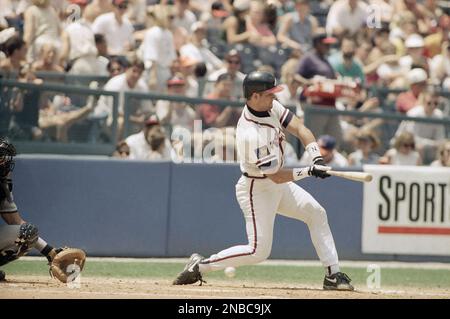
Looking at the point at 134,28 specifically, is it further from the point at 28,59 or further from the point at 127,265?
the point at 127,265

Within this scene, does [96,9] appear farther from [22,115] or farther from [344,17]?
[344,17]

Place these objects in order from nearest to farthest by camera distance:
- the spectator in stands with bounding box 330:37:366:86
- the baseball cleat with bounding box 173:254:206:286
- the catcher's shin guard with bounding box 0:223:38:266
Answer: the catcher's shin guard with bounding box 0:223:38:266 < the baseball cleat with bounding box 173:254:206:286 < the spectator in stands with bounding box 330:37:366:86

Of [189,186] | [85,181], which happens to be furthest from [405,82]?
[85,181]

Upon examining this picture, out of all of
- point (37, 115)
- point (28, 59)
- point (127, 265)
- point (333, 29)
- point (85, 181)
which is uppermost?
point (333, 29)

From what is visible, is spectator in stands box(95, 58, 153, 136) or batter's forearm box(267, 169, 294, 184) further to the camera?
spectator in stands box(95, 58, 153, 136)

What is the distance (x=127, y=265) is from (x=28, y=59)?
343 cm

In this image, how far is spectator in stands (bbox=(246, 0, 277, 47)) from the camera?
16.5m

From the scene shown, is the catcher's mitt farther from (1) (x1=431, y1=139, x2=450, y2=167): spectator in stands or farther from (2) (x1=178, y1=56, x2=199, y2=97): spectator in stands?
(1) (x1=431, y1=139, x2=450, y2=167): spectator in stands

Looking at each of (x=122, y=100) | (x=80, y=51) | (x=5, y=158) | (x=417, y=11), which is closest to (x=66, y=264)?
(x=5, y=158)

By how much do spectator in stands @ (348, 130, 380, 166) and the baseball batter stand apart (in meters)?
4.26

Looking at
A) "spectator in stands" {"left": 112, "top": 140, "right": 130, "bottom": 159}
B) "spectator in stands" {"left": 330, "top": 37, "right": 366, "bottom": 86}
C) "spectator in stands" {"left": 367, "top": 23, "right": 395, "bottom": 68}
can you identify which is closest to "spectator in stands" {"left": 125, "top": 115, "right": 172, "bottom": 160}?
"spectator in stands" {"left": 112, "top": 140, "right": 130, "bottom": 159}

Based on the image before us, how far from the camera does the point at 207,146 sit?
43.3 ft

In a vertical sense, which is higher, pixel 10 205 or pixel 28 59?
pixel 28 59

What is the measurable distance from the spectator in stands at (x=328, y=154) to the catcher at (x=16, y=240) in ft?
14.4
